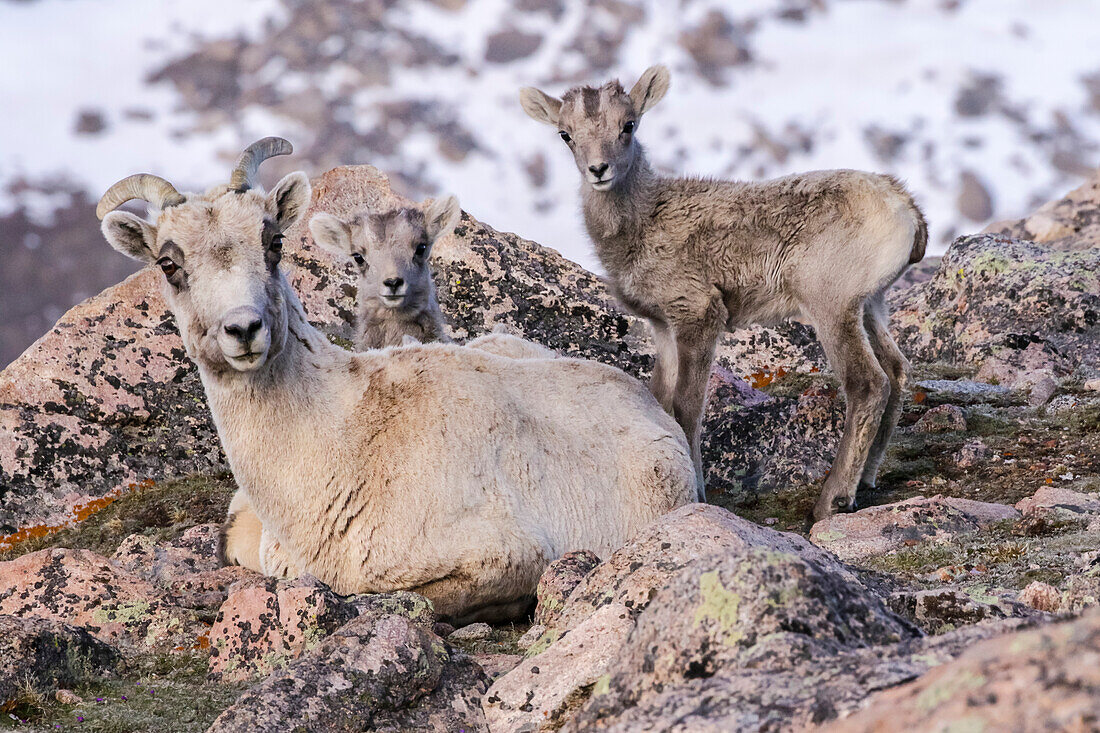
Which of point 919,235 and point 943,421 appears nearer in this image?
point 919,235

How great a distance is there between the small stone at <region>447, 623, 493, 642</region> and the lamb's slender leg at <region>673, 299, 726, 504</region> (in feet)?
15.3

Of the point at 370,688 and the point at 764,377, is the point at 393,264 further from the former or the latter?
the point at 370,688

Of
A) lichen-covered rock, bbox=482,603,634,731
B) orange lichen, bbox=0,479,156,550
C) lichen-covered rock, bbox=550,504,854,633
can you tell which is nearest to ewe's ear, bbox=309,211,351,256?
orange lichen, bbox=0,479,156,550

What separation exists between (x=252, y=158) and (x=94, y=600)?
11.2 ft

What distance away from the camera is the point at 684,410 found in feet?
36.4

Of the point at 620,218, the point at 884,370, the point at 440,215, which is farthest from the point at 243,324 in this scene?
the point at 884,370

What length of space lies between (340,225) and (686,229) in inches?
168

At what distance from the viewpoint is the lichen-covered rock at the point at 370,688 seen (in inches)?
170

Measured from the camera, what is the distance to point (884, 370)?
38.0 feet

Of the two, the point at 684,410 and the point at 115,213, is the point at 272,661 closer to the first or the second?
the point at 115,213

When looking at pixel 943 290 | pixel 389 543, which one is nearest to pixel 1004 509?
pixel 389 543

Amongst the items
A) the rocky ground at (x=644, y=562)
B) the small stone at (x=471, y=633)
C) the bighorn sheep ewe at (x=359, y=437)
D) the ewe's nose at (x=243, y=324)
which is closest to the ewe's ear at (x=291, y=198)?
the bighorn sheep ewe at (x=359, y=437)

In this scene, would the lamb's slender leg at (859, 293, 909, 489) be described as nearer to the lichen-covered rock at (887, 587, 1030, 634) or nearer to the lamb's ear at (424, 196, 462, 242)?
the lamb's ear at (424, 196, 462, 242)

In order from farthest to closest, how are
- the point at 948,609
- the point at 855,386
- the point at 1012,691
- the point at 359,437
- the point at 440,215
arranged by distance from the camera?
the point at 440,215 → the point at 855,386 → the point at 359,437 → the point at 948,609 → the point at 1012,691
